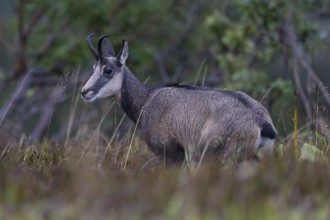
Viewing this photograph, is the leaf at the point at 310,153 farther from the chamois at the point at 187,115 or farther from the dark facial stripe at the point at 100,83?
the dark facial stripe at the point at 100,83

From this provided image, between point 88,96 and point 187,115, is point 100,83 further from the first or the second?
point 187,115

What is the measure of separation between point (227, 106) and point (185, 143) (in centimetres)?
70

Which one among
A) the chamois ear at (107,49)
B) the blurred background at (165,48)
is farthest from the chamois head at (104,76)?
the blurred background at (165,48)

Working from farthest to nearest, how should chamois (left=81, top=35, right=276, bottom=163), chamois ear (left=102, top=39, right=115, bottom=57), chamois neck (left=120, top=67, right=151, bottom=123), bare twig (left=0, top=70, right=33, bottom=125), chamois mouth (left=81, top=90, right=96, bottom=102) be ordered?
chamois ear (left=102, top=39, right=115, bottom=57), chamois neck (left=120, top=67, right=151, bottom=123), chamois mouth (left=81, top=90, right=96, bottom=102), bare twig (left=0, top=70, right=33, bottom=125), chamois (left=81, top=35, right=276, bottom=163)

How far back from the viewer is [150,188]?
5.99m

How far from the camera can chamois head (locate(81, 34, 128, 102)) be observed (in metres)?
9.97

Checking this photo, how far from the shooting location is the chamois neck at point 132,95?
33.5 feet

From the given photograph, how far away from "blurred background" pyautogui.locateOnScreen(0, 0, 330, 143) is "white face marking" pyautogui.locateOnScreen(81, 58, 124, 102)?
1.12 metres

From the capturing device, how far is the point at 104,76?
33.1ft

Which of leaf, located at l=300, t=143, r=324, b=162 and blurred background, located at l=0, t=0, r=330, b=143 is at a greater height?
leaf, located at l=300, t=143, r=324, b=162

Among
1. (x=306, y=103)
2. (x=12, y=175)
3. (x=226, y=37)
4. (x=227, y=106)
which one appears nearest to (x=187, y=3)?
(x=226, y=37)

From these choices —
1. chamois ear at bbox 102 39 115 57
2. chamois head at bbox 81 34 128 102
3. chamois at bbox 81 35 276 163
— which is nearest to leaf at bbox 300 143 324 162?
chamois at bbox 81 35 276 163

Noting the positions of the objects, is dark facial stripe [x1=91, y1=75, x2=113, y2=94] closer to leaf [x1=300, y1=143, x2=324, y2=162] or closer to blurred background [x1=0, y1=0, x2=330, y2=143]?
blurred background [x1=0, y1=0, x2=330, y2=143]

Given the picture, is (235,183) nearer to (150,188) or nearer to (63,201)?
(150,188)
